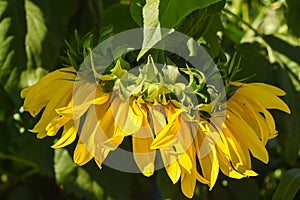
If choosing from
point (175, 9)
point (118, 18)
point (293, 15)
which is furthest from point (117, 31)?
point (293, 15)

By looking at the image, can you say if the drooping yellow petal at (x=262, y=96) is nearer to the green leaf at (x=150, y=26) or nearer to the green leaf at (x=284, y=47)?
the green leaf at (x=150, y=26)

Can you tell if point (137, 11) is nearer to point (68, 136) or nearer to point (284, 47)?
point (68, 136)

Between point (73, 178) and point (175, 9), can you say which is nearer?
point (175, 9)

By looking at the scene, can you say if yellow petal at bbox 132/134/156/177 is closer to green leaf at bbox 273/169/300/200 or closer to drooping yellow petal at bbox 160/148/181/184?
drooping yellow petal at bbox 160/148/181/184

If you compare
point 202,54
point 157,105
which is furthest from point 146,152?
point 202,54

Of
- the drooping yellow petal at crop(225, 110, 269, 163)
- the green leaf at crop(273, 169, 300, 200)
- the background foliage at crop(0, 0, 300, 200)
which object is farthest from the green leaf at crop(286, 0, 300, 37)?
the drooping yellow petal at crop(225, 110, 269, 163)

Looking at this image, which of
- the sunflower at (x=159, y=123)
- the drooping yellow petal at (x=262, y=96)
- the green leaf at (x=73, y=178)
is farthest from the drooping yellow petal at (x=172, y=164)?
the green leaf at (x=73, y=178)
